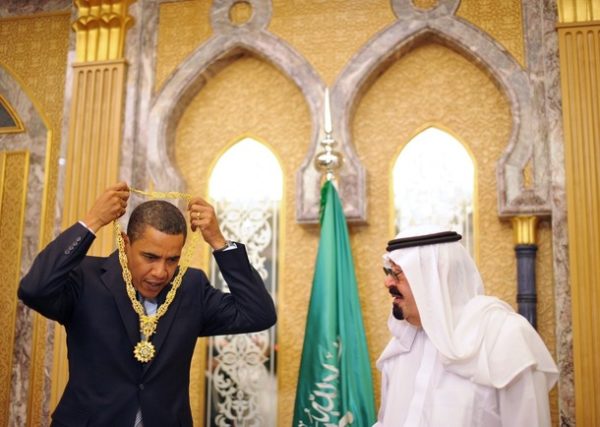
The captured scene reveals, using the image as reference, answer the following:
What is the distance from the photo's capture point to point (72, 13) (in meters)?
4.47

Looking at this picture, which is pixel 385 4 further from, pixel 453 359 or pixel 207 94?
pixel 453 359

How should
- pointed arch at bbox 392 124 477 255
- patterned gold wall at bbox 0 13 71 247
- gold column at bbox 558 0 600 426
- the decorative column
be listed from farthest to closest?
patterned gold wall at bbox 0 13 71 247
pointed arch at bbox 392 124 477 255
the decorative column
gold column at bbox 558 0 600 426

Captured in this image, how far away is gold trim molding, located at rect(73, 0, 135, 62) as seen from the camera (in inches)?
171

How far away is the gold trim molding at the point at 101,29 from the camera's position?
4332mm

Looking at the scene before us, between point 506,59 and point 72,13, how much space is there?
2763 mm

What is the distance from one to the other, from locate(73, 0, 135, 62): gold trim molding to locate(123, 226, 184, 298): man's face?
7.73ft

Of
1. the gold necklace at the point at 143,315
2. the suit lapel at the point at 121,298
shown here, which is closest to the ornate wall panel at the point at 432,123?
the gold necklace at the point at 143,315

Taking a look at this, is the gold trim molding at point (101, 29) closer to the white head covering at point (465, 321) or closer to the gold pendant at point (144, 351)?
the gold pendant at point (144, 351)

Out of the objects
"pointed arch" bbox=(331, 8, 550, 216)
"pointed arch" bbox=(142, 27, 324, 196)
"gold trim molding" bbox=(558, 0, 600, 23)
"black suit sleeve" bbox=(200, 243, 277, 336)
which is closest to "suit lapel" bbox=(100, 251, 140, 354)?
"black suit sleeve" bbox=(200, 243, 277, 336)

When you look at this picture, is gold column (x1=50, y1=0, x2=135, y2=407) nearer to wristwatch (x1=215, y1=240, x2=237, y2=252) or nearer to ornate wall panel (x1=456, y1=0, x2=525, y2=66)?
wristwatch (x1=215, y1=240, x2=237, y2=252)

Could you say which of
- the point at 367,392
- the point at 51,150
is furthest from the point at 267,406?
the point at 51,150

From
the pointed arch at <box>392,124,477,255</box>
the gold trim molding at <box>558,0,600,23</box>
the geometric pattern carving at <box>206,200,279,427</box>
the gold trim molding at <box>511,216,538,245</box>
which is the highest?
the gold trim molding at <box>558,0,600,23</box>

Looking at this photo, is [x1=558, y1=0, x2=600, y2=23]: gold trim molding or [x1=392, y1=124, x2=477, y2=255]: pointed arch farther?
[x1=392, y1=124, x2=477, y2=255]: pointed arch

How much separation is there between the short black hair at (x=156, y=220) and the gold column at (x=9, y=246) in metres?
2.39
